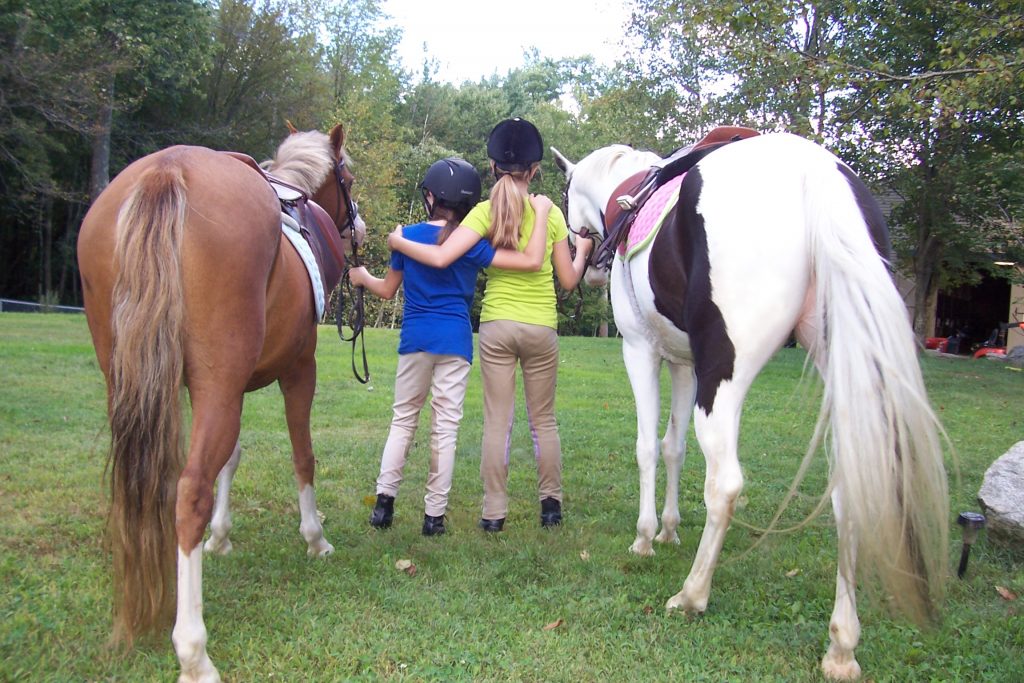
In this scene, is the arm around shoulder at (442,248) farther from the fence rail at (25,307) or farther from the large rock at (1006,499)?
the fence rail at (25,307)

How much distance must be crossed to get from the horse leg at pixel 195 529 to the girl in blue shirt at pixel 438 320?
5.66ft

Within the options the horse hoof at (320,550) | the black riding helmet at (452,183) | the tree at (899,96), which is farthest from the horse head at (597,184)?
the tree at (899,96)

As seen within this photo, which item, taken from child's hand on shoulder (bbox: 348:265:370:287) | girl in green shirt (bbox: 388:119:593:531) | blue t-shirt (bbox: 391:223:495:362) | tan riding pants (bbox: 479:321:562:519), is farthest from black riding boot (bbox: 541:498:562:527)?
child's hand on shoulder (bbox: 348:265:370:287)

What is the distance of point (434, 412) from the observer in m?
4.63

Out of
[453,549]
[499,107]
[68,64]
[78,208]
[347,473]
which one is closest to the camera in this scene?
[453,549]

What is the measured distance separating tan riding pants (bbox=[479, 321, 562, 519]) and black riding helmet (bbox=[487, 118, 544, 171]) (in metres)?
0.90

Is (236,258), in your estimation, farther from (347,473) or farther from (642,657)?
(347,473)

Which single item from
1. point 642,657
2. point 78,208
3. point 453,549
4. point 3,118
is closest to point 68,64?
point 3,118

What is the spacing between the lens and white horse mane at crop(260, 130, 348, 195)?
4.41 meters

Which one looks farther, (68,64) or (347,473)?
(68,64)

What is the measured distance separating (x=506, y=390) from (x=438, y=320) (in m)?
0.58

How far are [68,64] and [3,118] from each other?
8.26 feet

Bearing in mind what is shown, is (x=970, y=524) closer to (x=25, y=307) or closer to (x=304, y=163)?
(x=304, y=163)

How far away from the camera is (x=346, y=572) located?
12.8 feet
